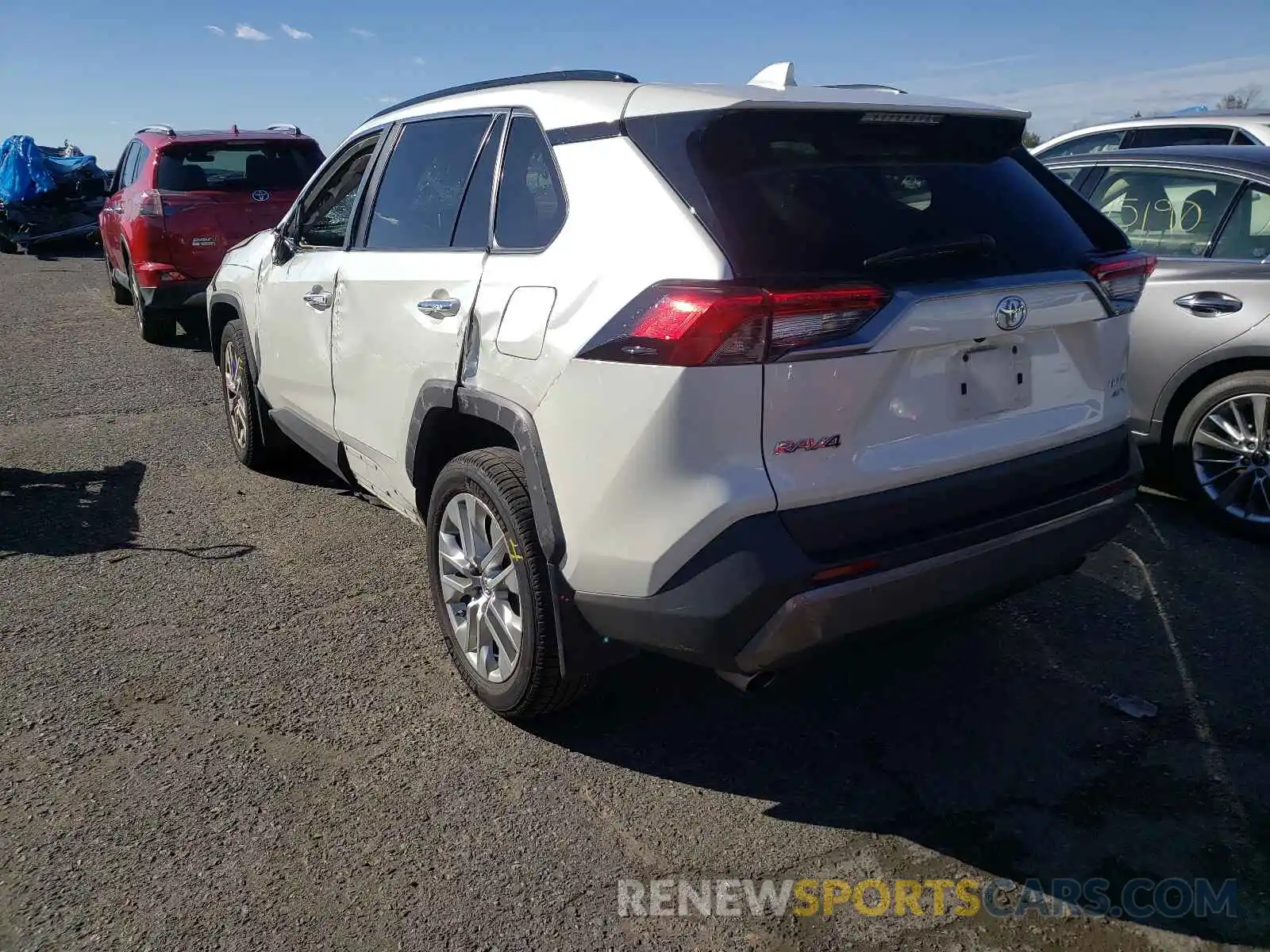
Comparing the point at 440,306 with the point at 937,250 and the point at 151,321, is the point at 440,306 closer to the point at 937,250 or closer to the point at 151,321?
the point at 937,250

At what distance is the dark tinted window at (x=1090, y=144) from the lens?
28.1 ft

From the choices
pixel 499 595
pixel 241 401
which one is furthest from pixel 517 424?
pixel 241 401

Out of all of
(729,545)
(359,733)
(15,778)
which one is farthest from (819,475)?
(15,778)

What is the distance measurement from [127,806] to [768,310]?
224 cm

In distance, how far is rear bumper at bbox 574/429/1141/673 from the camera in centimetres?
246

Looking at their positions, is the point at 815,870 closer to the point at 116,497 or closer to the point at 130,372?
the point at 116,497

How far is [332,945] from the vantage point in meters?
2.44

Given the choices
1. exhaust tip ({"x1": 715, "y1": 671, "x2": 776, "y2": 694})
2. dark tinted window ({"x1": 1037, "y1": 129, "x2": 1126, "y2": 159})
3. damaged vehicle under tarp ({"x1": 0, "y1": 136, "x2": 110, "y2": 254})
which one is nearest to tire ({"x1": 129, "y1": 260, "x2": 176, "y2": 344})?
dark tinted window ({"x1": 1037, "y1": 129, "x2": 1126, "y2": 159})

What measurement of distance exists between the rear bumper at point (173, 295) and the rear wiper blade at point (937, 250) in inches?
320

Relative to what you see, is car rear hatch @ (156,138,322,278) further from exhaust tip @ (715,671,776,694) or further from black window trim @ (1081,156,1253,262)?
exhaust tip @ (715,671,776,694)

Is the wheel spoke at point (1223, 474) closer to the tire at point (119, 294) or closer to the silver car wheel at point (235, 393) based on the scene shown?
the silver car wheel at point (235, 393)

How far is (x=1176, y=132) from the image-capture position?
8.88 meters

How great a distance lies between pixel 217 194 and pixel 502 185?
23.1 feet

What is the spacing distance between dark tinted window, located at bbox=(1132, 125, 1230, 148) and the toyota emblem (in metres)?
6.56
